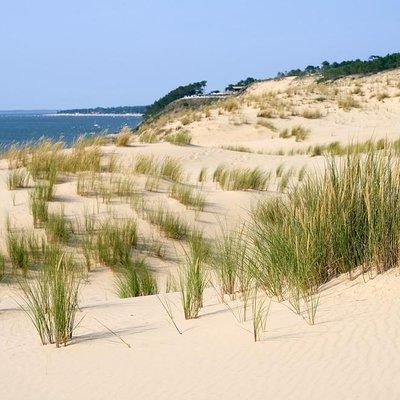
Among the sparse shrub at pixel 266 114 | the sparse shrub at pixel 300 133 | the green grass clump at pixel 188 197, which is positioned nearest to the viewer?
the green grass clump at pixel 188 197

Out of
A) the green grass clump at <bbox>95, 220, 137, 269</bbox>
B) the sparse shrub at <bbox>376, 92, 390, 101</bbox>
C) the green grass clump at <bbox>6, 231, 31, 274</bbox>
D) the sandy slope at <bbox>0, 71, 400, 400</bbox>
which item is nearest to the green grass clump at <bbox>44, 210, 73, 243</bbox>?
the green grass clump at <bbox>95, 220, 137, 269</bbox>

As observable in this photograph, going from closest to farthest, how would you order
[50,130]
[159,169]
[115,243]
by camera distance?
[115,243] < [159,169] < [50,130]

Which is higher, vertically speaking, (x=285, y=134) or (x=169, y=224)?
(x=169, y=224)

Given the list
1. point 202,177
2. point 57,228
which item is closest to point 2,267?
point 57,228

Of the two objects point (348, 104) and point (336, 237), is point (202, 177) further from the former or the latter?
point (348, 104)

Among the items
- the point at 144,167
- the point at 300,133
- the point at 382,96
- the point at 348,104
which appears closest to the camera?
the point at 144,167

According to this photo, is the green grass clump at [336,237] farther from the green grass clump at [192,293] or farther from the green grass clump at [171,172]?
the green grass clump at [171,172]

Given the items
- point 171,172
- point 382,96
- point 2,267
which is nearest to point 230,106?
point 382,96

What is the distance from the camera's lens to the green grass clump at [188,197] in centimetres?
1002

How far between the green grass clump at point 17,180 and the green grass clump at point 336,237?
5593 mm

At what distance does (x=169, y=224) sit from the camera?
883 cm

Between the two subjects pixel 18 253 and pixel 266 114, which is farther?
pixel 266 114

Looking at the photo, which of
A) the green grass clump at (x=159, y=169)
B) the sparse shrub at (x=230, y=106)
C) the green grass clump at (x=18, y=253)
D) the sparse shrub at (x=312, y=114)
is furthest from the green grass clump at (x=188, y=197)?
the sparse shrub at (x=230, y=106)

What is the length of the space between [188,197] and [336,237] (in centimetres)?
515
